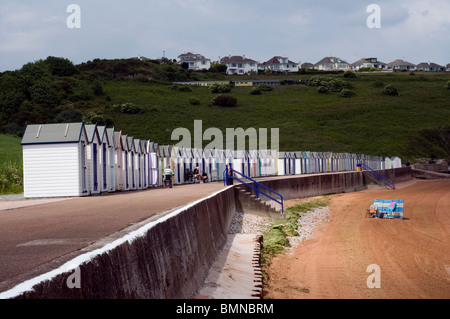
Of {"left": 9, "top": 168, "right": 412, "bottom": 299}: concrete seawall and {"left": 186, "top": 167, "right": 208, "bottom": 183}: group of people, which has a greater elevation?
{"left": 9, "top": 168, "right": 412, "bottom": 299}: concrete seawall

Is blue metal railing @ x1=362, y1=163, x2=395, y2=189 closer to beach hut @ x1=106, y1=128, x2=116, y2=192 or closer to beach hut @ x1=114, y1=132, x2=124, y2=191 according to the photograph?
beach hut @ x1=114, y1=132, x2=124, y2=191

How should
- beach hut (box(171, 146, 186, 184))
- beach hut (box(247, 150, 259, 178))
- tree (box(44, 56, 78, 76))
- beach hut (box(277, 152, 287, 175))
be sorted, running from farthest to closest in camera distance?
tree (box(44, 56, 78, 76))
beach hut (box(277, 152, 287, 175))
beach hut (box(247, 150, 259, 178))
beach hut (box(171, 146, 186, 184))

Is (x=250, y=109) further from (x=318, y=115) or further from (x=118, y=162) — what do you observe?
(x=118, y=162)

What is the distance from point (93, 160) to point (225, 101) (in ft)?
307

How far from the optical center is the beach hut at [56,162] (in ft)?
81.6

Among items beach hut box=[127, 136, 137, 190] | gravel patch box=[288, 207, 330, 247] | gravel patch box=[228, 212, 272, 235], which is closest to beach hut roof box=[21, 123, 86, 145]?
beach hut box=[127, 136, 137, 190]

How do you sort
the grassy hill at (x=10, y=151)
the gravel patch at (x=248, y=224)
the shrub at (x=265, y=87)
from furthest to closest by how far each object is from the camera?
the shrub at (x=265, y=87), the grassy hill at (x=10, y=151), the gravel patch at (x=248, y=224)

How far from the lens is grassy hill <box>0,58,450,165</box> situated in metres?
94.4

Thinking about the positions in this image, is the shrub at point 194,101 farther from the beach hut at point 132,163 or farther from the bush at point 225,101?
the beach hut at point 132,163

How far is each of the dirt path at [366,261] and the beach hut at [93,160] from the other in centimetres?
983

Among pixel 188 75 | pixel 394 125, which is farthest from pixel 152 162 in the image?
pixel 188 75

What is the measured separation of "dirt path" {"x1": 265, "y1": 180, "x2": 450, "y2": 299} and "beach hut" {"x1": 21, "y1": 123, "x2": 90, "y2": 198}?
32.9 feet

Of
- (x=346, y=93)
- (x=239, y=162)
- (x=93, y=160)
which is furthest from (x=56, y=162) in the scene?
(x=346, y=93)

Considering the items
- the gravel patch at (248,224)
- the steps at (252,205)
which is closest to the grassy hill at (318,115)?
the steps at (252,205)
